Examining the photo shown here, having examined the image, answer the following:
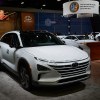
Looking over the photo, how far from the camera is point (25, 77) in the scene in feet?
18.9

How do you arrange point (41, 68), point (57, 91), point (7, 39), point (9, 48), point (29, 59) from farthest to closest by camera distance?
point (7, 39)
point (9, 48)
point (57, 91)
point (29, 59)
point (41, 68)

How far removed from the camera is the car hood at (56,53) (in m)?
5.35

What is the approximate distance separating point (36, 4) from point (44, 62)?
75.8 feet

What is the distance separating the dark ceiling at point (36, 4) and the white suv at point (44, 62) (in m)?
19.3

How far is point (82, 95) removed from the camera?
17.6 ft

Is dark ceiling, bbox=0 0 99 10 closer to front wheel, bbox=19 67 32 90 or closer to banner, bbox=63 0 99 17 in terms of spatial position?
banner, bbox=63 0 99 17

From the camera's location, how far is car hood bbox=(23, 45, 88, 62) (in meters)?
5.35

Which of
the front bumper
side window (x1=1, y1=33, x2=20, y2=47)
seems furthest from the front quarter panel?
side window (x1=1, y1=33, x2=20, y2=47)

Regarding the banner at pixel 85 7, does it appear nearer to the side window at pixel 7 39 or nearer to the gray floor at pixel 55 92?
the side window at pixel 7 39

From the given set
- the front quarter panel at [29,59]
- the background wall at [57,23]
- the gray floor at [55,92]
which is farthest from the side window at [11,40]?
the background wall at [57,23]

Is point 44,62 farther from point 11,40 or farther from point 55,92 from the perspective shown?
point 11,40

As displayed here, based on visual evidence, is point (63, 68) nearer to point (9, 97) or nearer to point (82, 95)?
point (82, 95)

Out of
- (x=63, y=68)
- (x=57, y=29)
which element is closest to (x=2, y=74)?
(x=63, y=68)

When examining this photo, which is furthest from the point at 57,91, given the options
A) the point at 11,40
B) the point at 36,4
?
the point at 36,4
